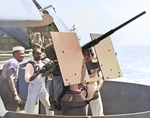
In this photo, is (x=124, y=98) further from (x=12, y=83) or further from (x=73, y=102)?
(x=12, y=83)

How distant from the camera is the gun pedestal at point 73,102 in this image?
2.25 m

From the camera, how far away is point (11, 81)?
2422 millimetres

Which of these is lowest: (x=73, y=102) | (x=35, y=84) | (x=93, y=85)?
(x=73, y=102)

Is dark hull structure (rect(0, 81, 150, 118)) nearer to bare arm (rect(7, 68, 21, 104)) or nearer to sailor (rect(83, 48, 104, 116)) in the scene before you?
sailor (rect(83, 48, 104, 116))

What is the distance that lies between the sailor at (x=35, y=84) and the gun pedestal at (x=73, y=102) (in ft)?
1.11

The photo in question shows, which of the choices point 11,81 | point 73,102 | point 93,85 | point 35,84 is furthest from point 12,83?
point 93,85

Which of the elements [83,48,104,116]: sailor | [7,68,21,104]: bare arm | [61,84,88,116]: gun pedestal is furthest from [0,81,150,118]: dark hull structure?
[7,68,21,104]: bare arm

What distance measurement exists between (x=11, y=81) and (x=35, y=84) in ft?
0.80

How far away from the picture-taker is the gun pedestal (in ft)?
7.37

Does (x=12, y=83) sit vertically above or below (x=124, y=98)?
above

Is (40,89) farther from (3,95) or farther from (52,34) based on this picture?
(52,34)

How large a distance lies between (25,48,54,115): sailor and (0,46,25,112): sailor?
0.40 feet

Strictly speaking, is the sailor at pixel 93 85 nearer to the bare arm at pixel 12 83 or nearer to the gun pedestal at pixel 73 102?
the gun pedestal at pixel 73 102

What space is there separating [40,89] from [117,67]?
85 centimetres
